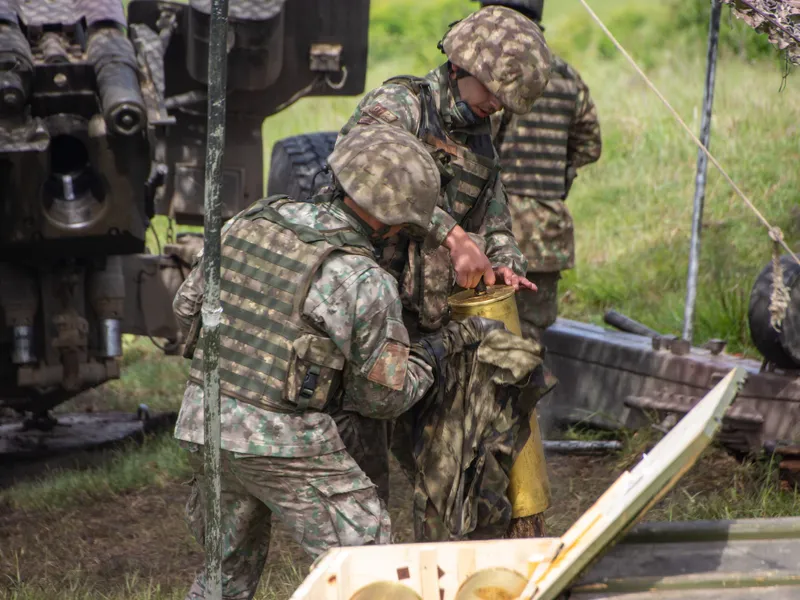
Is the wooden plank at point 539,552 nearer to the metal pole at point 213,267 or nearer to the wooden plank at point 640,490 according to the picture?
the wooden plank at point 640,490

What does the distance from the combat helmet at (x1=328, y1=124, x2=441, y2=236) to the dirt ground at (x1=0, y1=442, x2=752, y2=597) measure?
1765 mm

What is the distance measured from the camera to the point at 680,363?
241 inches

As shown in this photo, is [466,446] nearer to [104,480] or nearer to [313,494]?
[313,494]

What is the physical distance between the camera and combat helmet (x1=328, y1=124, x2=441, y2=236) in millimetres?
3562

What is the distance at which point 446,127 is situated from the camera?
4461 millimetres

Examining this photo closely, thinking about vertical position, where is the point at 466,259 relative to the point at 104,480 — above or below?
above

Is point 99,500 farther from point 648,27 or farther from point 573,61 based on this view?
point 648,27

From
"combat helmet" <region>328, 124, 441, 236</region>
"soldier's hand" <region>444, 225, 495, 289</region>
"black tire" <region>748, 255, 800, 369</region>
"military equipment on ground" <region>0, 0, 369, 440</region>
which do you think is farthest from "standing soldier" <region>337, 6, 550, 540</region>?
"black tire" <region>748, 255, 800, 369</region>

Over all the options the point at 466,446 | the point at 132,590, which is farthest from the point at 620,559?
the point at 132,590

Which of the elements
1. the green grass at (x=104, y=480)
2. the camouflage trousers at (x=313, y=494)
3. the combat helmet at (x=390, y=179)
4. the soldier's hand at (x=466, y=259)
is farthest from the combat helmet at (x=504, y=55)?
the green grass at (x=104, y=480)

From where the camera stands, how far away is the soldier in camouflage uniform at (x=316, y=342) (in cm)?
348

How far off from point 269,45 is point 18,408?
7.30 feet

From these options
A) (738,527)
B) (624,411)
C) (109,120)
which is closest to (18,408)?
(109,120)

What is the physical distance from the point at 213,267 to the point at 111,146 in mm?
2555
